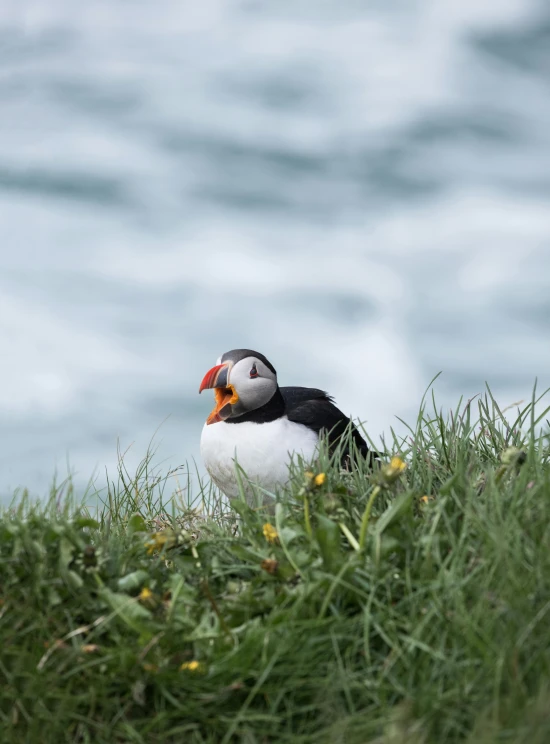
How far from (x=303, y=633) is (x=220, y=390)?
2.86 m

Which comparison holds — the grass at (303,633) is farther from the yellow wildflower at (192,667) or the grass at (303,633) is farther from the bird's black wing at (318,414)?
the bird's black wing at (318,414)

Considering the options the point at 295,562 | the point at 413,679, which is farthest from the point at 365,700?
the point at 295,562

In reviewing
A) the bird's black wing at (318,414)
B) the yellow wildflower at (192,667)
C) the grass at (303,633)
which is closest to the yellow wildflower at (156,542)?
the grass at (303,633)

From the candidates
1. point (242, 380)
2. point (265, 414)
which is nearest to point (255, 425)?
point (265, 414)

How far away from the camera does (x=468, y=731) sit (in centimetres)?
284

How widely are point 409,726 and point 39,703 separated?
1.27 m

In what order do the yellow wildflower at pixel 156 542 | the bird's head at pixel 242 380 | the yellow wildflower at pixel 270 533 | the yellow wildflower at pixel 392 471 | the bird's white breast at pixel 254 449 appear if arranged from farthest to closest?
the bird's head at pixel 242 380, the bird's white breast at pixel 254 449, the yellow wildflower at pixel 156 542, the yellow wildflower at pixel 270 533, the yellow wildflower at pixel 392 471

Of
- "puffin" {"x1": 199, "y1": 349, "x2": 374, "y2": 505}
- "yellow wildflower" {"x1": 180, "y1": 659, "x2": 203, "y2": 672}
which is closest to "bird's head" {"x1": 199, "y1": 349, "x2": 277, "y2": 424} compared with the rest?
"puffin" {"x1": 199, "y1": 349, "x2": 374, "y2": 505}

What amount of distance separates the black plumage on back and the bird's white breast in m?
0.09

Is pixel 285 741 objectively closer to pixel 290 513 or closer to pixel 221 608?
pixel 221 608

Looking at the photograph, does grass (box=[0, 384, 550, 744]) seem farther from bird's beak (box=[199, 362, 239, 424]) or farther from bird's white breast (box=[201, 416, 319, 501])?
bird's beak (box=[199, 362, 239, 424])

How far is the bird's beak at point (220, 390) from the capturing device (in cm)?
559

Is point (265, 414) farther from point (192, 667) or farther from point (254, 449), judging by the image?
point (192, 667)

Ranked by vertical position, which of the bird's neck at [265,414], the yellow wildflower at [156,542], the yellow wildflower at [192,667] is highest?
the bird's neck at [265,414]
